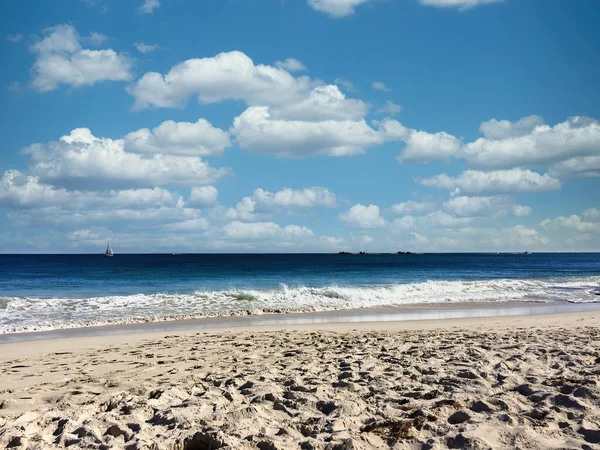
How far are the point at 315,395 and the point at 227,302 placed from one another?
59.1ft

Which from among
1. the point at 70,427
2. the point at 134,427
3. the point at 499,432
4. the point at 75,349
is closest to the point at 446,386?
the point at 499,432

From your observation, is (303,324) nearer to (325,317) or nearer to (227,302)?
(325,317)

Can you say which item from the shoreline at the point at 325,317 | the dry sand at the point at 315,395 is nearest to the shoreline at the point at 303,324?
the shoreline at the point at 325,317

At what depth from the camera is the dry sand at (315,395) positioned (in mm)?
4699

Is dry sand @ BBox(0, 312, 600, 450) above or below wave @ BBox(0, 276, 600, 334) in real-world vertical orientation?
above

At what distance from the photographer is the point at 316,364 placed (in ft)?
26.0

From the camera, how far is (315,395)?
237 inches

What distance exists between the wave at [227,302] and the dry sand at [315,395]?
7.64m

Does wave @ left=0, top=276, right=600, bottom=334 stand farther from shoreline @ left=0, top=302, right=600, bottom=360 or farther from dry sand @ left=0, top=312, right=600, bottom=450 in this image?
dry sand @ left=0, top=312, right=600, bottom=450

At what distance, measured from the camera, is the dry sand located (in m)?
4.70

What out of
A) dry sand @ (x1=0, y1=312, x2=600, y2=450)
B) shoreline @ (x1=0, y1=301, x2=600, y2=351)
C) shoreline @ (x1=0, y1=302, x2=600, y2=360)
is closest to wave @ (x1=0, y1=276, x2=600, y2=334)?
shoreline @ (x1=0, y1=301, x2=600, y2=351)

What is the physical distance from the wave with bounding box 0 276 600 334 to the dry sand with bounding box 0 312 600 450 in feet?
25.1

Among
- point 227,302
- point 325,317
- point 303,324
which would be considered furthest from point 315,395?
point 227,302

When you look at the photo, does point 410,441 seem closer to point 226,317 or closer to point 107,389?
point 107,389
